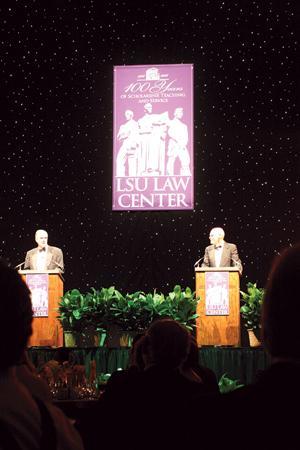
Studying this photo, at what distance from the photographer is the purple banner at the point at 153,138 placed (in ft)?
37.1

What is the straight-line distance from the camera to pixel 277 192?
12.2 meters

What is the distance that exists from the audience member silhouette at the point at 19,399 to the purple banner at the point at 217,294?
7243 mm

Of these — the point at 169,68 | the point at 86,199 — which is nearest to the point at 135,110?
the point at 169,68

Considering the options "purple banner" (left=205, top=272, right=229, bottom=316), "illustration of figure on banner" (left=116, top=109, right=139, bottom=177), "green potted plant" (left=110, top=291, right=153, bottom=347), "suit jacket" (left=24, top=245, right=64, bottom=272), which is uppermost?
"illustration of figure on banner" (left=116, top=109, right=139, bottom=177)

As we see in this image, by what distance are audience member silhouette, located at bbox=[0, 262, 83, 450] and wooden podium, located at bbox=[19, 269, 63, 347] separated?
7499mm

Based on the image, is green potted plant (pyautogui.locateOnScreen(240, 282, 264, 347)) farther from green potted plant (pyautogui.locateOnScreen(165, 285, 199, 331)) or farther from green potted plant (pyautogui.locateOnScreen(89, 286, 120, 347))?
green potted plant (pyautogui.locateOnScreen(89, 286, 120, 347))

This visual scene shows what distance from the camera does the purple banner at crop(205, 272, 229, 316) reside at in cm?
835

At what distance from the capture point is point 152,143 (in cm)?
1141

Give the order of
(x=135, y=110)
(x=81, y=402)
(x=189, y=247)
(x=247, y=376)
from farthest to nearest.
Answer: (x=189, y=247)
(x=135, y=110)
(x=247, y=376)
(x=81, y=402)

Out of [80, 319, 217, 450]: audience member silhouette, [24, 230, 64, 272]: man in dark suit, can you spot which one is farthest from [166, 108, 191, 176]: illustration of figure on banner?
[80, 319, 217, 450]: audience member silhouette

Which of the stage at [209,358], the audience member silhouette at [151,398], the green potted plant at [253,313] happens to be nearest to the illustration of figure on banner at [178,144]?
the green potted plant at [253,313]

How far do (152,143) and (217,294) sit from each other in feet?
12.0

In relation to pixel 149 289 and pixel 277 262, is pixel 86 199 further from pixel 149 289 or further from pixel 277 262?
pixel 277 262

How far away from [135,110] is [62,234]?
2441 millimetres
